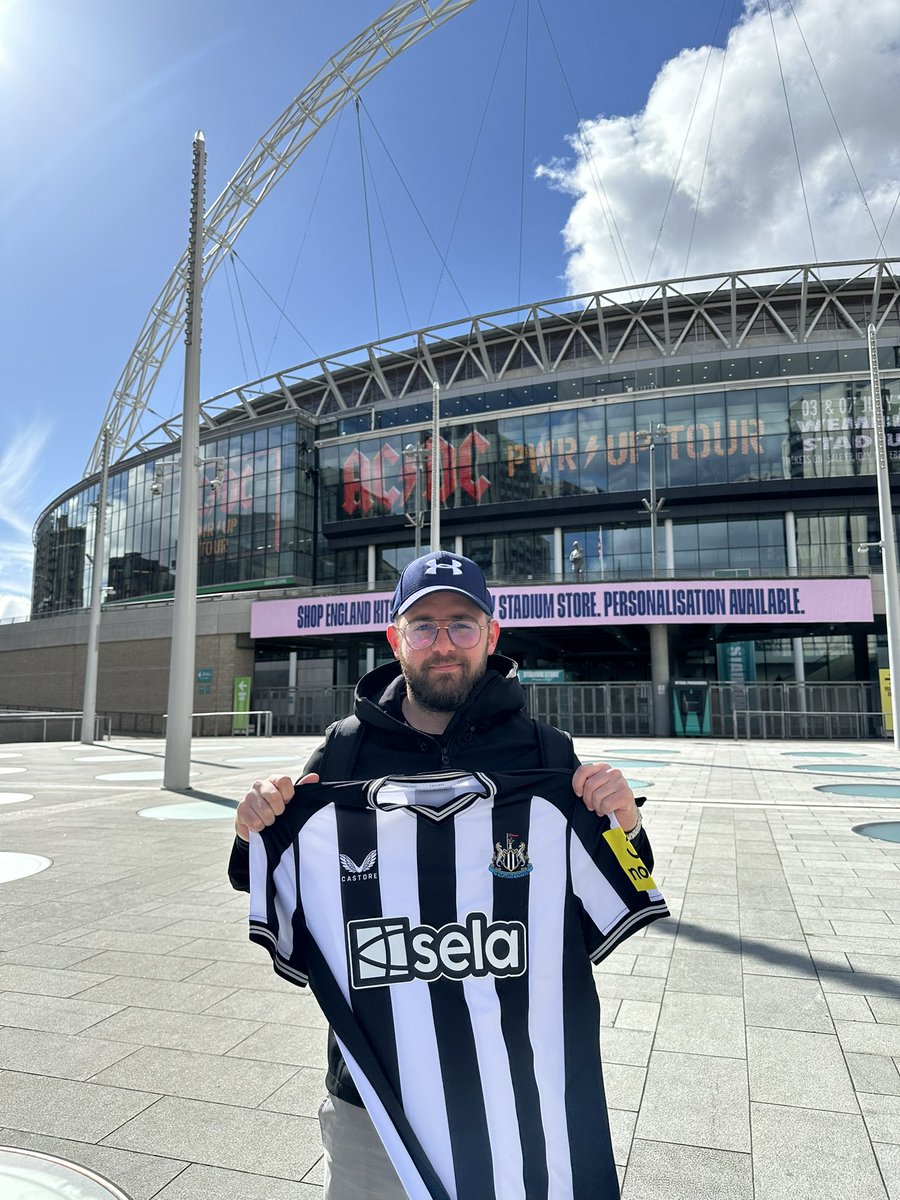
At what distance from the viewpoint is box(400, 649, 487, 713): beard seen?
7.32 feet

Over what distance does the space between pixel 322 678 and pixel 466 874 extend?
46.0 meters

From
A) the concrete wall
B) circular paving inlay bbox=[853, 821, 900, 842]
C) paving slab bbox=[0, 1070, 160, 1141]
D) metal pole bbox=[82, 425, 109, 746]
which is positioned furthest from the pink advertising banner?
paving slab bbox=[0, 1070, 160, 1141]

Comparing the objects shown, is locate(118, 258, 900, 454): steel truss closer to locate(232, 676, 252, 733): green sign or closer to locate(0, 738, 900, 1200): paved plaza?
locate(232, 676, 252, 733): green sign

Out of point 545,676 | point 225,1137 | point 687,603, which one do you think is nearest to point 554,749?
point 225,1137

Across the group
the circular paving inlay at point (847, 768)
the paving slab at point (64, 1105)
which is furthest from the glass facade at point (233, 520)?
the paving slab at point (64, 1105)

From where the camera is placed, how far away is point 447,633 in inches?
90.3

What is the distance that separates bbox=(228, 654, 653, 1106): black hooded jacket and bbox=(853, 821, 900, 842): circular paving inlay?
8.03 m

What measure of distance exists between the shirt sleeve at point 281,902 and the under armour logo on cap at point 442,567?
887mm

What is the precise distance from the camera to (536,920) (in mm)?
2016

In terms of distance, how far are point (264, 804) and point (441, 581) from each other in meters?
0.81

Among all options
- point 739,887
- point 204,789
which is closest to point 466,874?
point 739,887

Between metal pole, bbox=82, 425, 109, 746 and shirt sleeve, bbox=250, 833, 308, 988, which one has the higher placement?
metal pole, bbox=82, 425, 109, 746

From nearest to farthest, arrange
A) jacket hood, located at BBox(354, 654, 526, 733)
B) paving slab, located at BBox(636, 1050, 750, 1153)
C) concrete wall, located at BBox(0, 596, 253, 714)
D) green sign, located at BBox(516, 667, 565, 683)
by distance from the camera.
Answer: jacket hood, located at BBox(354, 654, 526, 733), paving slab, located at BBox(636, 1050, 750, 1153), green sign, located at BBox(516, 667, 565, 683), concrete wall, located at BBox(0, 596, 253, 714)

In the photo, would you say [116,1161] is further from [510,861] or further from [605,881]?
[605,881]
